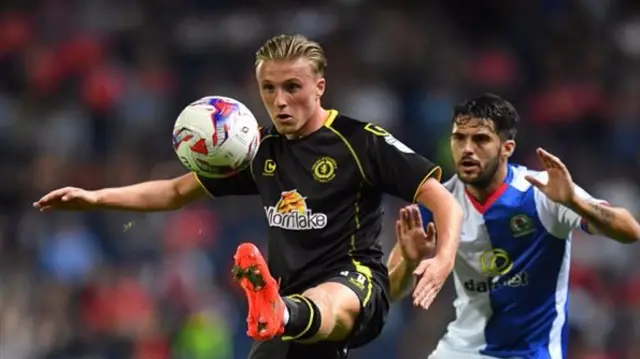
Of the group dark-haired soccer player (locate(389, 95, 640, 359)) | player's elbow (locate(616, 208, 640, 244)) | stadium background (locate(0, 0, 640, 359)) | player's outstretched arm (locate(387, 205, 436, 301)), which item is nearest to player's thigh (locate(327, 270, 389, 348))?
player's outstretched arm (locate(387, 205, 436, 301))

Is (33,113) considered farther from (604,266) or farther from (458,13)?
(604,266)

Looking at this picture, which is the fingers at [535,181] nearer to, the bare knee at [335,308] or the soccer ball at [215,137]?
the bare knee at [335,308]

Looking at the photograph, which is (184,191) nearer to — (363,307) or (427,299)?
(363,307)

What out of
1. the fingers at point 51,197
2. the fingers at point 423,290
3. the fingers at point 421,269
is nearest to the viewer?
the fingers at point 423,290

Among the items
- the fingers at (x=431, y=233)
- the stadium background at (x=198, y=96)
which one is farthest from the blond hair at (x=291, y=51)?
the stadium background at (x=198, y=96)

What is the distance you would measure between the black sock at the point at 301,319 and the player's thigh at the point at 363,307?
0.24 metres

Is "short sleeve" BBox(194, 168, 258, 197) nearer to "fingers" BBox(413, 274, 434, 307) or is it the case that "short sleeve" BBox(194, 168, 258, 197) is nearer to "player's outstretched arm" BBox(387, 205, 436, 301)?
"player's outstretched arm" BBox(387, 205, 436, 301)

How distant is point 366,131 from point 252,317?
1.19 meters

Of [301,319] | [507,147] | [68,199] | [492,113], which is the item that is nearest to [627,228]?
[507,147]

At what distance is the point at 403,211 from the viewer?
20.3 ft

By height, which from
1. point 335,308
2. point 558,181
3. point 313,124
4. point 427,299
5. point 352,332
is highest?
point 313,124

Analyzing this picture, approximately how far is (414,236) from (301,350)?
838mm

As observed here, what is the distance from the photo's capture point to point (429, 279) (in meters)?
5.52

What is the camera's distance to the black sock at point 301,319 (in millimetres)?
5461
